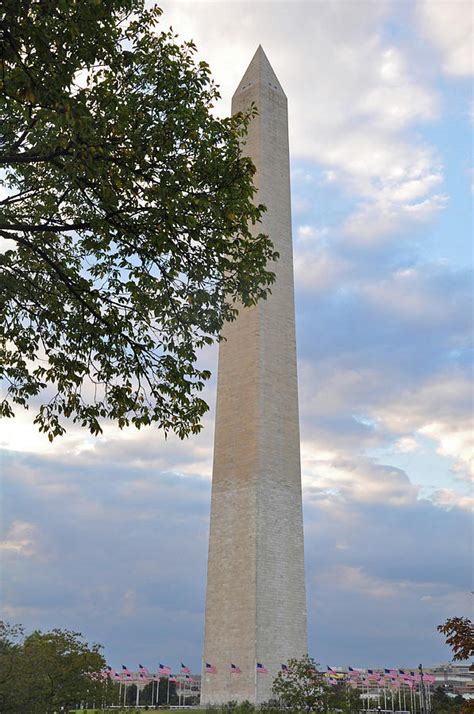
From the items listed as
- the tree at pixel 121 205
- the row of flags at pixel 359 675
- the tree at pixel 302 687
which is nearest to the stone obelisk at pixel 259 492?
the row of flags at pixel 359 675

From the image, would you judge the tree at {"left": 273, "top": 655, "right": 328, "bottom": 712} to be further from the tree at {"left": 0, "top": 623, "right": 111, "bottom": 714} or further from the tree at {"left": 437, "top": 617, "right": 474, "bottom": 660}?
the tree at {"left": 437, "top": 617, "right": 474, "bottom": 660}

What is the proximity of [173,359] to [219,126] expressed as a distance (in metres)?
5.20

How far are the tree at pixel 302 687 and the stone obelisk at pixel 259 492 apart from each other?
153cm

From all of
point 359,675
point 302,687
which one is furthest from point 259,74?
point 359,675

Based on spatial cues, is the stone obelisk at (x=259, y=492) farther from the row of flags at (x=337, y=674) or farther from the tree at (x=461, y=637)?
the tree at (x=461, y=637)

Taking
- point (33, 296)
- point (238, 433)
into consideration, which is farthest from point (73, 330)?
point (238, 433)

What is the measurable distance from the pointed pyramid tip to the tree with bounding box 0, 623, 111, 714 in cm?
3265

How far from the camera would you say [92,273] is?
758 inches

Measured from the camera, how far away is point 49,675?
35.3 metres

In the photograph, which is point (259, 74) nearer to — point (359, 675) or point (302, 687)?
point (302, 687)

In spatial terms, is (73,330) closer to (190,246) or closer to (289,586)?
(190,246)

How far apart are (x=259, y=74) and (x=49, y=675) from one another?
34801mm

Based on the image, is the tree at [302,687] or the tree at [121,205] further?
the tree at [302,687]

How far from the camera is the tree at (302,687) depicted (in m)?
34.1
